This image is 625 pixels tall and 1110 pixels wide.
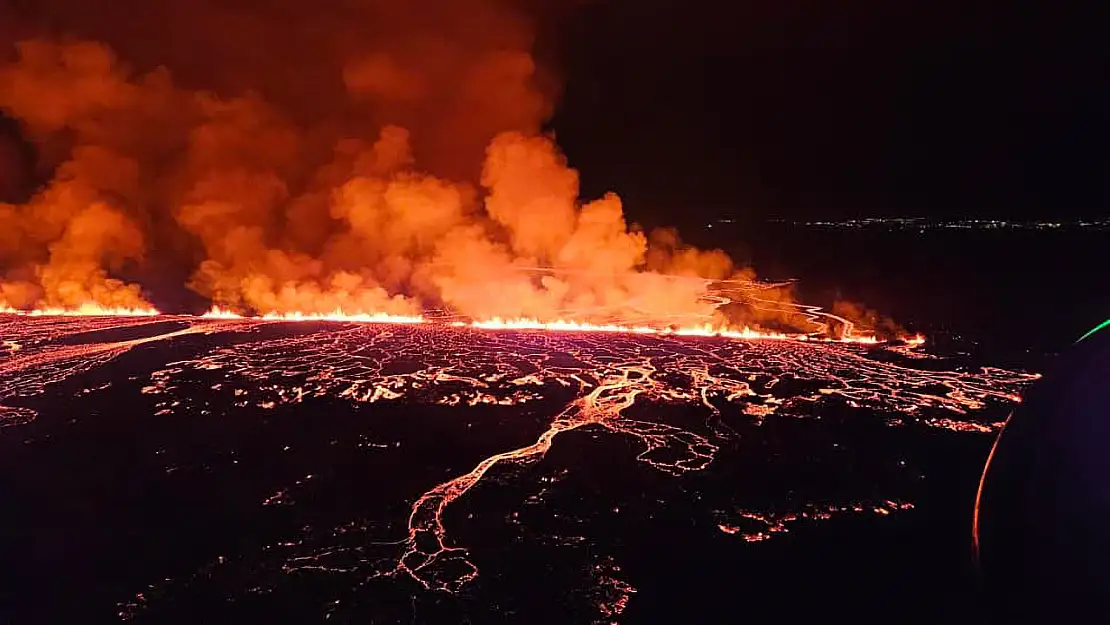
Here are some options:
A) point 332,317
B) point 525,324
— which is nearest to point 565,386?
point 525,324

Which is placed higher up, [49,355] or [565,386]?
[49,355]

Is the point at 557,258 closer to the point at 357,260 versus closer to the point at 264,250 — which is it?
the point at 357,260

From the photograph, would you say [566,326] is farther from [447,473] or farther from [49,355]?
[49,355]

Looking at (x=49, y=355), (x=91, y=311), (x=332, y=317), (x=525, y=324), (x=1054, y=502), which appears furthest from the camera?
(x=91, y=311)

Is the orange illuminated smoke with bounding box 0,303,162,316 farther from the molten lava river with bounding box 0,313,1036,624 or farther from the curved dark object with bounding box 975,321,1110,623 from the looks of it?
the curved dark object with bounding box 975,321,1110,623

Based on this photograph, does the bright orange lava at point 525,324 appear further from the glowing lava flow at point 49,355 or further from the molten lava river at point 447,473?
the molten lava river at point 447,473

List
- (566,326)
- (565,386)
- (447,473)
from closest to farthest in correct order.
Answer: (447,473) → (565,386) → (566,326)

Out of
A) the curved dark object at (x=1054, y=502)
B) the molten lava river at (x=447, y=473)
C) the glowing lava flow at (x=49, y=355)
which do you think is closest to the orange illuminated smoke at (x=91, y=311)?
the glowing lava flow at (x=49, y=355)

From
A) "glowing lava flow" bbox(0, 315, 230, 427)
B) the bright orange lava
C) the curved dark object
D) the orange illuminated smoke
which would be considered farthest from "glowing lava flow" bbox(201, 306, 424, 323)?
the curved dark object
